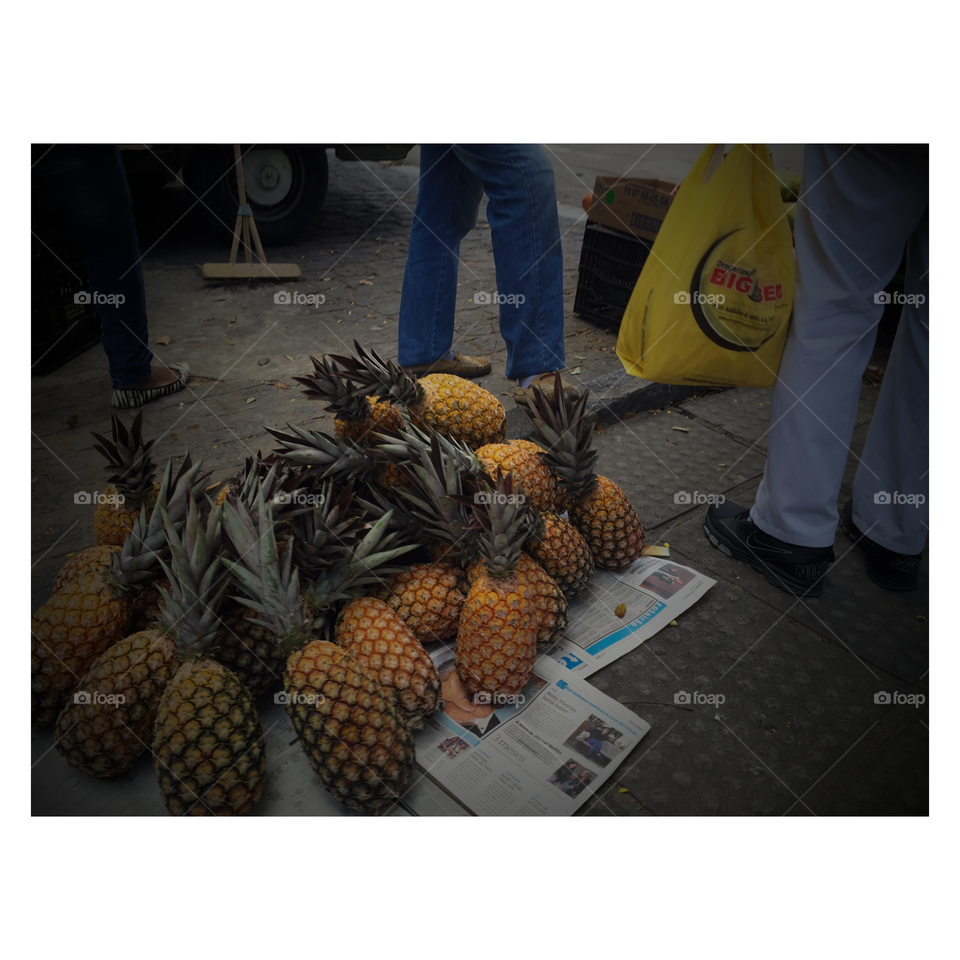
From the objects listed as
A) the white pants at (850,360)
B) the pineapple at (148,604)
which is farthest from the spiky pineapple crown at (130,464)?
the white pants at (850,360)

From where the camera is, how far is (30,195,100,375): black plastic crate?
363 cm

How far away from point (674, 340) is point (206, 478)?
151 cm

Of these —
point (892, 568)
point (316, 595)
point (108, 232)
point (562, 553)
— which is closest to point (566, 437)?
point (562, 553)

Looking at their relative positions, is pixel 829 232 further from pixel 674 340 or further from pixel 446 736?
pixel 446 736

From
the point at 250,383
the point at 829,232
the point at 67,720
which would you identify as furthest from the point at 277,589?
the point at 250,383

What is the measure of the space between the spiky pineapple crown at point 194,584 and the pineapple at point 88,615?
0.42ft

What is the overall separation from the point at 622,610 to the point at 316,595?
106 cm

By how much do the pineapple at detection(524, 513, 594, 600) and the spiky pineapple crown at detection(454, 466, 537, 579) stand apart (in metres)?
0.23
